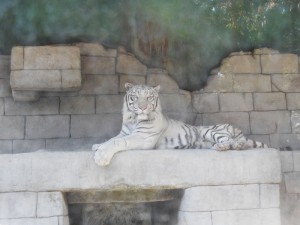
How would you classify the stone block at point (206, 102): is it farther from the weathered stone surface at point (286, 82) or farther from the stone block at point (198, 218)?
the stone block at point (198, 218)

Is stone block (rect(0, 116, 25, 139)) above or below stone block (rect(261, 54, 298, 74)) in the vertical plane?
below

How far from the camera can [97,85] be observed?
5750 mm

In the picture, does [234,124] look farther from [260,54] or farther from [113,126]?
[113,126]

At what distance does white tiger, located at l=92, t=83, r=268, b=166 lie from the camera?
4.52m

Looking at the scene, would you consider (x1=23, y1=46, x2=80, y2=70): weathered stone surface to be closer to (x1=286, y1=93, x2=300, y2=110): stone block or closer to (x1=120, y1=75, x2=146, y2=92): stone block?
(x1=120, y1=75, x2=146, y2=92): stone block

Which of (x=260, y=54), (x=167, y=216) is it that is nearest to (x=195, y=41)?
(x=260, y=54)

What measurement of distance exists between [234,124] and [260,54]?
0.91 metres

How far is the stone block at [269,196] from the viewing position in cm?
444

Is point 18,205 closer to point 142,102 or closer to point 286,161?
point 142,102

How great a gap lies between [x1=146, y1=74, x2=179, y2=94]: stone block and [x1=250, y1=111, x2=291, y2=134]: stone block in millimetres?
967

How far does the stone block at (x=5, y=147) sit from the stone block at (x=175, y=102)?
5.79 feet

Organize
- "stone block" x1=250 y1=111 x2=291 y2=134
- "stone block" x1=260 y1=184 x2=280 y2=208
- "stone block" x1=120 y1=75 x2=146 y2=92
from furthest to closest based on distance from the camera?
1. "stone block" x1=250 y1=111 x2=291 y2=134
2. "stone block" x1=120 y1=75 x2=146 y2=92
3. "stone block" x1=260 y1=184 x2=280 y2=208

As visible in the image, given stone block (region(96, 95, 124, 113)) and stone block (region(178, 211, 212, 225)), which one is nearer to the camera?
stone block (region(178, 211, 212, 225))

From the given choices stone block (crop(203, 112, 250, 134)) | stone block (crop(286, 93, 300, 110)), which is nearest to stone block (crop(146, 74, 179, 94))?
stone block (crop(203, 112, 250, 134))
